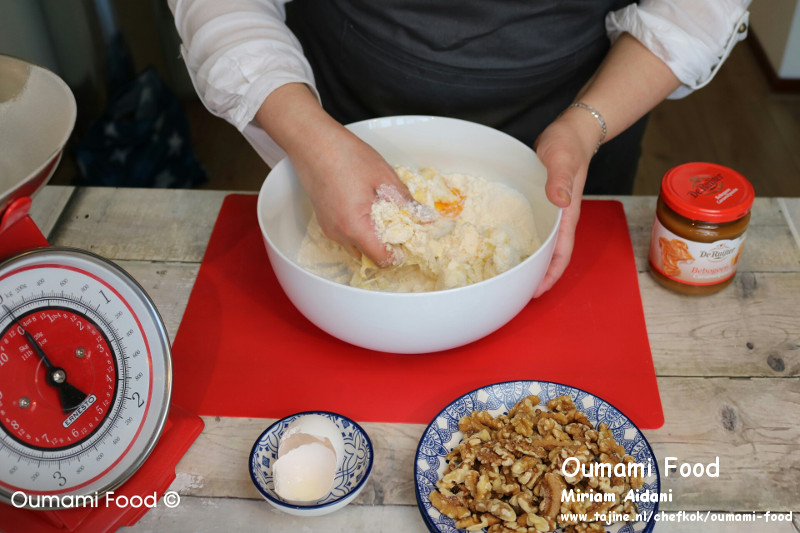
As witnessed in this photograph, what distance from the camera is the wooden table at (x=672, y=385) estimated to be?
2.99 ft

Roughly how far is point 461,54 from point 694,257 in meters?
0.55

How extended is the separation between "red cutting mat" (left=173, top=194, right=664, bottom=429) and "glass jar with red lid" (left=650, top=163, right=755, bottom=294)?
0.08m

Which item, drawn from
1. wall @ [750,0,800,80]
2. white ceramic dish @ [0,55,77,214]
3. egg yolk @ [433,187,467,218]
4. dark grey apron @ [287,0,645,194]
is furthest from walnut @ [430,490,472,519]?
wall @ [750,0,800,80]

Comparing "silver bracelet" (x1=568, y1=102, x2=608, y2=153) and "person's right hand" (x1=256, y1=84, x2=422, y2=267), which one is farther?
"silver bracelet" (x1=568, y1=102, x2=608, y2=153)

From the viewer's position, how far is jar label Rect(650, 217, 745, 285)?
1111 millimetres

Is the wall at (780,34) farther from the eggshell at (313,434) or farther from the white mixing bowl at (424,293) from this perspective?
the eggshell at (313,434)

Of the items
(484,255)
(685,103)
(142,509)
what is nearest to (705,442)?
(484,255)

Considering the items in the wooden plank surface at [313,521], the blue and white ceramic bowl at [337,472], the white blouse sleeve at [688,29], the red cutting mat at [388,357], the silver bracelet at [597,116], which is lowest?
the red cutting mat at [388,357]

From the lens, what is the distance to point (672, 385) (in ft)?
3.45

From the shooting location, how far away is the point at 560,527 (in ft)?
2.72

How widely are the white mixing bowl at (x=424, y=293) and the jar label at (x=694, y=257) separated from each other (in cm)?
18

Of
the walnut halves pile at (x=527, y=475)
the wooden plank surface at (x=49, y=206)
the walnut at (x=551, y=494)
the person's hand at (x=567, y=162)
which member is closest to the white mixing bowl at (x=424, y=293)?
the person's hand at (x=567, y=162)

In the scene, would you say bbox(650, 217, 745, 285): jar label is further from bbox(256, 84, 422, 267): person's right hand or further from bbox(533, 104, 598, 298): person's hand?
bbox(256, 84, 422, 267): person's right hand

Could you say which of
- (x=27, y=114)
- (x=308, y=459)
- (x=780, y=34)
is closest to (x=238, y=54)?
(x=27, y=114)
